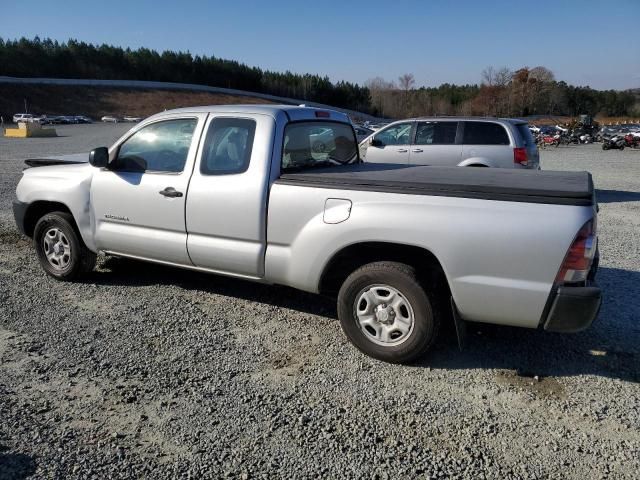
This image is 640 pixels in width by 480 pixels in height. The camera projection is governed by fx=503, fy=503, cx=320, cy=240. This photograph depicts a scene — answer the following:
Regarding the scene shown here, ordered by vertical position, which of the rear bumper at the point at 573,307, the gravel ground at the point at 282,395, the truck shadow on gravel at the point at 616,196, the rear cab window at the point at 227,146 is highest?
the rear cab window at the point at 227,146

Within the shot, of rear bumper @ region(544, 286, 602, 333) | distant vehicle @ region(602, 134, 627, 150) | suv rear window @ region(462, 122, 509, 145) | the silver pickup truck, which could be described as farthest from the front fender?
distant vehicle @ region(602, 134, 627, 150)

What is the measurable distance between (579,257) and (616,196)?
10247 millimetres

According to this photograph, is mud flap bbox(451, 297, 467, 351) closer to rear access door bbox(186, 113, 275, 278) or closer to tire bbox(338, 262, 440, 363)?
tire bbox(338, 262, 440, 363)

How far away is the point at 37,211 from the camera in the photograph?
5.57 meters

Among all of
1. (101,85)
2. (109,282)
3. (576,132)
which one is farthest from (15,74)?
(109,282)

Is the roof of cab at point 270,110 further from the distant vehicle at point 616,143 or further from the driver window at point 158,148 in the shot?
the distant vehicle at point 616,143

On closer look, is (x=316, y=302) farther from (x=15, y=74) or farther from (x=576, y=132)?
(x=15, y=74)

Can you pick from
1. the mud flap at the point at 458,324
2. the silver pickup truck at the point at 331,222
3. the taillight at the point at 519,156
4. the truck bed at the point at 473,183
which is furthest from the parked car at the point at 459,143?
the mud flap at the point at 458,324

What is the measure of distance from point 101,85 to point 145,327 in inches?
3857

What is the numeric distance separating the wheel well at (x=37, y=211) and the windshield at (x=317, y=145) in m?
2.60

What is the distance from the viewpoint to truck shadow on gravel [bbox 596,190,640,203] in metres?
11.1

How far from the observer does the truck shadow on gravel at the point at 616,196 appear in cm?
1113

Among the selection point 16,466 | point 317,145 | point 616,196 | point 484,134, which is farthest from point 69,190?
point 616,196

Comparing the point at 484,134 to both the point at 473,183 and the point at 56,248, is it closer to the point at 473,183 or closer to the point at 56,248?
the point at 473,183
